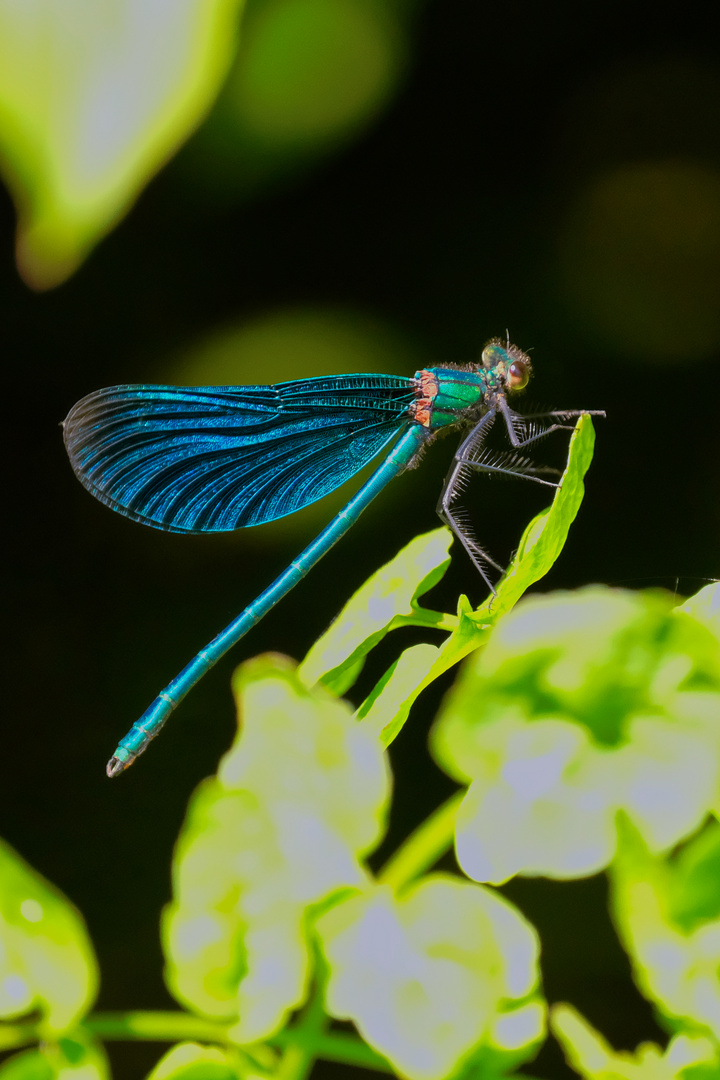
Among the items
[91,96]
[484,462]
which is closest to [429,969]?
[91,96]

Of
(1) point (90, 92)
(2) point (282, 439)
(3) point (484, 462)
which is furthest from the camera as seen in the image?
(2) point (282, 439)

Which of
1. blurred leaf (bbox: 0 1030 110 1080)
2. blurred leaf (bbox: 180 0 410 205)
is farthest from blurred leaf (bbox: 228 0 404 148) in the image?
blurred leaf (bbox: 0 1030 110 1080)

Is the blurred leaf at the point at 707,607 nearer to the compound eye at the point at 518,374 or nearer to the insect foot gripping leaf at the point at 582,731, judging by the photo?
the insect foot gripping leaf at the point at 582,731

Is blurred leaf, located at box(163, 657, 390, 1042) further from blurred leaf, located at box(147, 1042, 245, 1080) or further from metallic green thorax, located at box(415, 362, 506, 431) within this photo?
metallic green thorax, located at box(415, 362, 506, 431)

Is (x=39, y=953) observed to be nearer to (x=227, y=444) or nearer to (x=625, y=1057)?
(x=625, y=1057)

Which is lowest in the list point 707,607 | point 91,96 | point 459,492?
point 459,492

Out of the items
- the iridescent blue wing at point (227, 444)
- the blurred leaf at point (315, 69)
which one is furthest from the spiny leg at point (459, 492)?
the blurred leaf at point (315, 69)

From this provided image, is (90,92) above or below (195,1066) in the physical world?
above

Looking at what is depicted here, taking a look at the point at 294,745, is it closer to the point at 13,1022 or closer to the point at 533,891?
the point at 13,1022

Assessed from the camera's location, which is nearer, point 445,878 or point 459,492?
point 445,878
